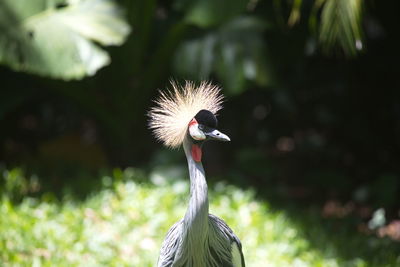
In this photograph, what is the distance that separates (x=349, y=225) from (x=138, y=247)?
1.97 meters

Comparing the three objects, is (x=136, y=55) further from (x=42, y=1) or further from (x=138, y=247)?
(x=138, y=247)

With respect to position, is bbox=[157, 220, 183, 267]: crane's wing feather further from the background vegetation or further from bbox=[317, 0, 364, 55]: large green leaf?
bbox=[317, 0, 364, 55]: large green leaf

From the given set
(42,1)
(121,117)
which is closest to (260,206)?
(121,117)

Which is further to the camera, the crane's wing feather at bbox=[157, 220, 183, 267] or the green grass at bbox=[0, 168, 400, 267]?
the green grass at bbox=[0, 168, 400, 267]

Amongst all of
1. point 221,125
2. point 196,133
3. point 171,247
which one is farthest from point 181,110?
point 221,125

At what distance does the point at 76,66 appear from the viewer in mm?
4715

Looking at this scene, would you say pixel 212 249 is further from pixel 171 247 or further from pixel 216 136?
pixel 216 136

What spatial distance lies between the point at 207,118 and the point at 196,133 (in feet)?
0.28

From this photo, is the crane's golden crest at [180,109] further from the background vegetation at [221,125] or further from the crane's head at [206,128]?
the background vegetation at [221,125]

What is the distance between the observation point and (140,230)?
4621 mm

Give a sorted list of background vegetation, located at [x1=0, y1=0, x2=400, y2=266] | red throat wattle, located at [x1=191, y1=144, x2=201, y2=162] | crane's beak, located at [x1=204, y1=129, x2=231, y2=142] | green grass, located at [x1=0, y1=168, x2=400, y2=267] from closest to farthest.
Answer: crane's beak, located at [x1=204, y1=129, x2=231, y2=142]
red throat wattle, located at [x1=191, y1=144, x2=201, y2=162]
green grass, located at [x1=0, y1=168, x2=400, y2=267]
background vegetation, located at [x1=0, y1=0, x2=400, y2=266]

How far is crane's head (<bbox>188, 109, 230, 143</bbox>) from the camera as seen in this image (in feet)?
8.39

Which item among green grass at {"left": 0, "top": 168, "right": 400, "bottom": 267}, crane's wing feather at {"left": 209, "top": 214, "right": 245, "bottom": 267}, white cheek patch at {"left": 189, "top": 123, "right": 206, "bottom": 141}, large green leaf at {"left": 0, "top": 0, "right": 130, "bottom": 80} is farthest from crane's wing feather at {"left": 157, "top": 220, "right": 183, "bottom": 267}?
large green leaf at {"left": 0, "top": 0, "right": 130, "bottom": 80}

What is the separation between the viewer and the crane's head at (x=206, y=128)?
2.56 meters
